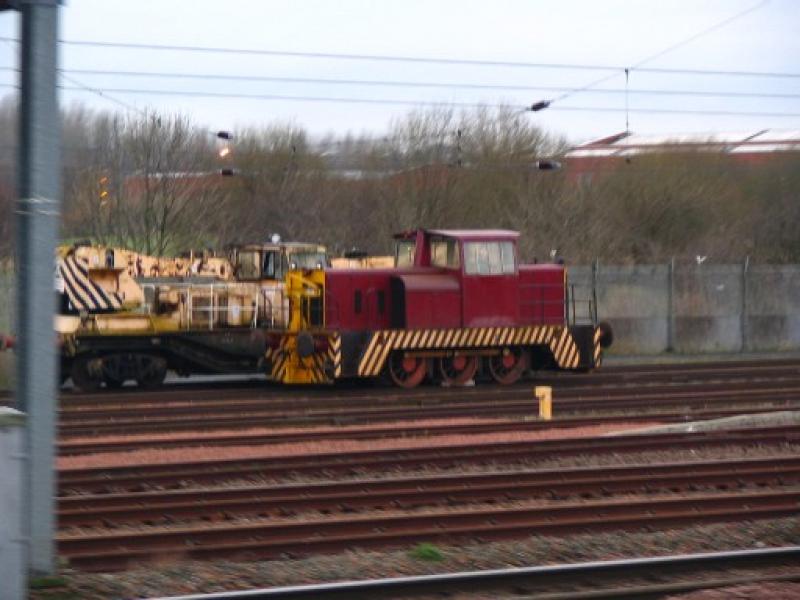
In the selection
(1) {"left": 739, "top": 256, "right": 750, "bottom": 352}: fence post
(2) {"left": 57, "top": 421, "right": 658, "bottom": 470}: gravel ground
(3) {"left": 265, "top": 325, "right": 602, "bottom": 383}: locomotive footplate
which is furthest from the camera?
(1) {"left": 739, "top": 256, "right": 750, "bottom": 352}: fence post

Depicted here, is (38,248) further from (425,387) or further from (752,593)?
(425,387)

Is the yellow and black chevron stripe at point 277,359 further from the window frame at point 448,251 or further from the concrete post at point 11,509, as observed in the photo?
the concrete post at point 11,509

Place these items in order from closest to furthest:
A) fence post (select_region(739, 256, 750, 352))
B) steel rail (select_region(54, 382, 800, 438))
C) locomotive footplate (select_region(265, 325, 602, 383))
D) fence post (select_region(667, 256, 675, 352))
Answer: steel rail (select_region(54, 382, 800, 438)) → locomotive footplate (select_region(265, 325, 602, 383)) → fence post (select_region(667, 256, 675, 352)) → fence post (select_region(739, 256, 750, 352))

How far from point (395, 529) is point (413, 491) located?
4.39 ft

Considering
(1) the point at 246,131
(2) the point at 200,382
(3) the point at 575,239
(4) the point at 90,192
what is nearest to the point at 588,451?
(2) the point at 200,382

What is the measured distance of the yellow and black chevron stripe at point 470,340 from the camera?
76.1 ft

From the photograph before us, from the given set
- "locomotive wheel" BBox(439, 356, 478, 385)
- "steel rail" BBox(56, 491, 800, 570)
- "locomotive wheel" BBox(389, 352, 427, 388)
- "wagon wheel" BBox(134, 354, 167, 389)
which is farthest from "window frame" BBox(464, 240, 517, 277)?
"steel rail" BBox(56, 491, 800, 570)

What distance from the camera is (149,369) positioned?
23859mm

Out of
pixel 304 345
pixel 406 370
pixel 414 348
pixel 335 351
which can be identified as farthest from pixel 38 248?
pixel 406 370

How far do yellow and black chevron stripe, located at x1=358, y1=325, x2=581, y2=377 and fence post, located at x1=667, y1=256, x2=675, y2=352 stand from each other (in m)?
10.2

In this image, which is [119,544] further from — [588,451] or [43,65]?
[588,451]

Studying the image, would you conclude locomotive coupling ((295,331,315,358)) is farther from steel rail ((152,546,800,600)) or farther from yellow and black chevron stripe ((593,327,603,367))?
steel rail ((152,546,800,600))

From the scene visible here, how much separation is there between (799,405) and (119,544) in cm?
1423

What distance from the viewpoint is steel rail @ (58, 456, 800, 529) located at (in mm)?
11297
